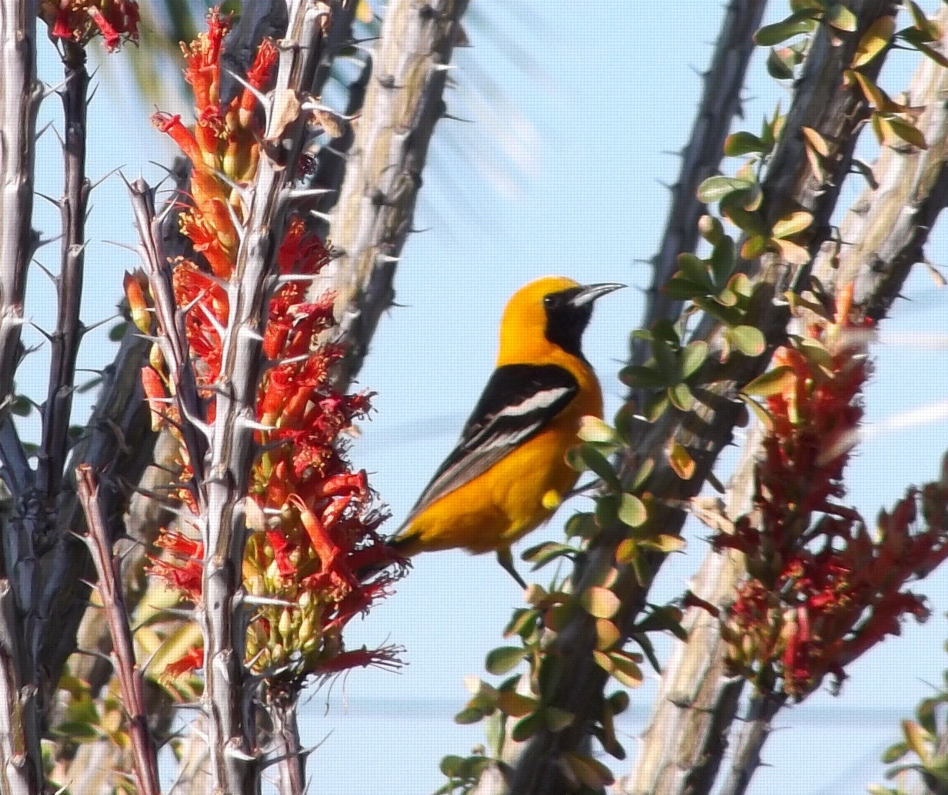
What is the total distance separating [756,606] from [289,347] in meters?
0.89

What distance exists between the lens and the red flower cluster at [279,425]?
154 cm

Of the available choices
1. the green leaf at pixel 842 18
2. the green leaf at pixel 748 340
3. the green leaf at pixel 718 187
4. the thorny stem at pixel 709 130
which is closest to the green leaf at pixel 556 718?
the green leaf at pixel 748 340

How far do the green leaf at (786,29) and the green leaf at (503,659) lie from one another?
1105 mm

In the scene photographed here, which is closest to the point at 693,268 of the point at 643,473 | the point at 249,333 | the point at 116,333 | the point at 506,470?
the point at 643,473

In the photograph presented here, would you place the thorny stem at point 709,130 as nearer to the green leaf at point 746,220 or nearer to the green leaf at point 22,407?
the green leaf at point 746,220

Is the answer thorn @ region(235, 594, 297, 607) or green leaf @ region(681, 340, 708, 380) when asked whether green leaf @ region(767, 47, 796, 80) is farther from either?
thorn @ region(235, 594, 297, 607)

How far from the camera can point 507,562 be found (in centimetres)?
452

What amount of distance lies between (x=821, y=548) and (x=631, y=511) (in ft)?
1.02

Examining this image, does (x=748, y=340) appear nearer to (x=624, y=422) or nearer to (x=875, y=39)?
(x=624, y=422)

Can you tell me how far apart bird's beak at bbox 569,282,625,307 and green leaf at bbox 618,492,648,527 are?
251 cm

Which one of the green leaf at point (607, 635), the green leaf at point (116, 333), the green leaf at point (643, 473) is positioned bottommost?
the green leaf at point (607, 635)

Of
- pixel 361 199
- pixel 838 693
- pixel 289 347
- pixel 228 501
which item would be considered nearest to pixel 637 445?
pixel 838 693

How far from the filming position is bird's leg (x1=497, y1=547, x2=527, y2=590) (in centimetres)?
447

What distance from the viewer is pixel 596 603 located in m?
2.11
